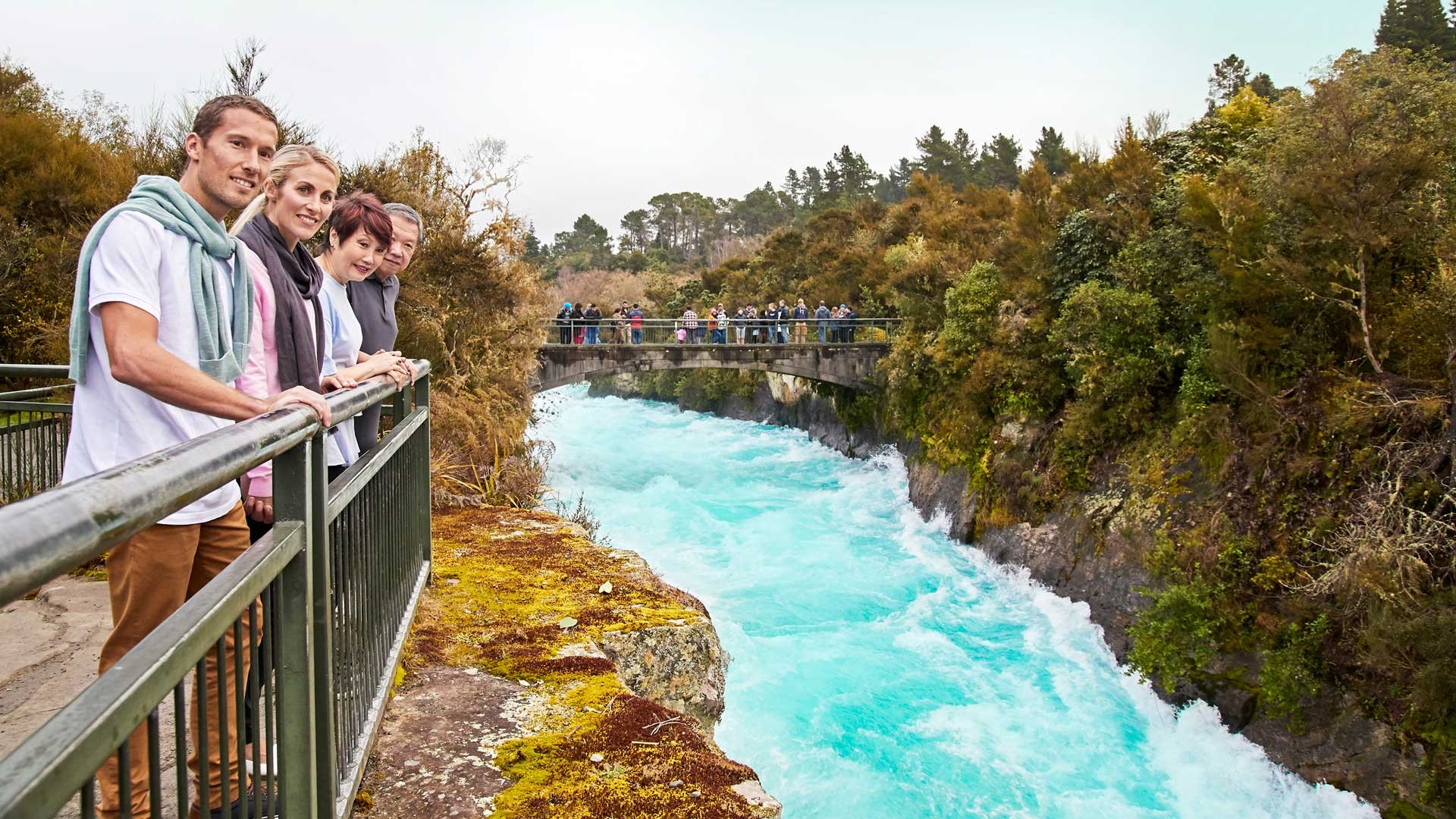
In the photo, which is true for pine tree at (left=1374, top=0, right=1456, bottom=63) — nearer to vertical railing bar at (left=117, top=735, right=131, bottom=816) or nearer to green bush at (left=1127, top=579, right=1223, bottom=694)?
green bush at (left=1127, top=579, right=1223, bottom=694)

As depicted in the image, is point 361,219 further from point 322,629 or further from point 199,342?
point 322,629

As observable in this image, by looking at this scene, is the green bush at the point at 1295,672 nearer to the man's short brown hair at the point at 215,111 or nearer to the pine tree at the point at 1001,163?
the man's short brown hair at the point at 215,111

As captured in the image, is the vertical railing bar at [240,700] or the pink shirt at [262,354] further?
the pink shirt at [262,354]

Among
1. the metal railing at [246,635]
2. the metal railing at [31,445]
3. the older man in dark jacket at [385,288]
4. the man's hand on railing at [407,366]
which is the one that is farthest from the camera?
the metal railing at [31,445]

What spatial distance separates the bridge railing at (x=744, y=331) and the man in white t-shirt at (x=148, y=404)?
23.2 meters

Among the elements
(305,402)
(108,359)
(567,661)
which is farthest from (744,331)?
(305,402)

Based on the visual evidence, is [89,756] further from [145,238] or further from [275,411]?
[145,238]

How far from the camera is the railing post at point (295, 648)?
1.68m

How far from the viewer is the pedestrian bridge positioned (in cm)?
2547

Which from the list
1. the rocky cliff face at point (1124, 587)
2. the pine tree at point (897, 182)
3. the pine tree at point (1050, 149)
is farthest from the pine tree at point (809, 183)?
the rocky cliff face at point (1124, 587)

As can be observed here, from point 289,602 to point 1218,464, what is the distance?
12338 mm

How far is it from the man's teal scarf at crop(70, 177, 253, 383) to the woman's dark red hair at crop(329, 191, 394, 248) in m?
1.23

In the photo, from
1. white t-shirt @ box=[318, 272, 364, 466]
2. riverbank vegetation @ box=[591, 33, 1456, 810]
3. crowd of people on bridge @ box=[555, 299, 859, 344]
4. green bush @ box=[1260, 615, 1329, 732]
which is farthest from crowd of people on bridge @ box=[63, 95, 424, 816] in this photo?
crowd of people on bridge @ box=[555, 299, 859, 344]

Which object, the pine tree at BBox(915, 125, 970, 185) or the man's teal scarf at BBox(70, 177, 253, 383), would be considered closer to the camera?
the man's teal scarf at BBox(70, 177, 253, 383)
